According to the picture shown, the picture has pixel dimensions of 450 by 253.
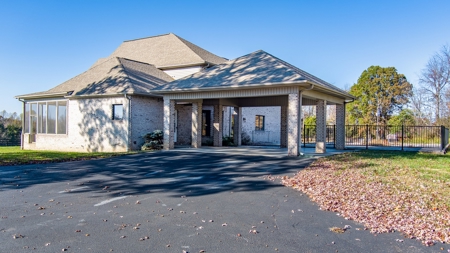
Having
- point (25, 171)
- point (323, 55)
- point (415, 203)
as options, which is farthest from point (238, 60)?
point (323, 55)

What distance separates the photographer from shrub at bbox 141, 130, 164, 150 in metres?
16.8

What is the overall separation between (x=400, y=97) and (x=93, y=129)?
1017 inches

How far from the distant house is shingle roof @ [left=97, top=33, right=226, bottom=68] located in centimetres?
11

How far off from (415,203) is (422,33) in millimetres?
17697

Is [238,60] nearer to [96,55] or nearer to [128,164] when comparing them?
[128,164]

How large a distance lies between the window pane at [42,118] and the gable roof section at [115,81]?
2.86 feet

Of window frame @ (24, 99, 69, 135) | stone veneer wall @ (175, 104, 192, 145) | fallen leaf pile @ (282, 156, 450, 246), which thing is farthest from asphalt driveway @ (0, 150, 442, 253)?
window frame @ (24, 99, 69, 135)

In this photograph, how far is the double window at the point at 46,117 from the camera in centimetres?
2025

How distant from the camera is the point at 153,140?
56.6 ft

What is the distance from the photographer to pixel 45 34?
21.4 m

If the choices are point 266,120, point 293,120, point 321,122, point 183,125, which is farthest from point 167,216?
point 266,120

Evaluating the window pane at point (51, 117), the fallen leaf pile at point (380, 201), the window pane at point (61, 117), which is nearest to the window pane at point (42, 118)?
the window pane at point (51, 117)

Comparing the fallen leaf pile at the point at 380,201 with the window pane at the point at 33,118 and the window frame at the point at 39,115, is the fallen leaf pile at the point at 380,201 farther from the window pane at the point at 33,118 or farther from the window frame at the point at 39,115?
the window pane at the point at 33,118

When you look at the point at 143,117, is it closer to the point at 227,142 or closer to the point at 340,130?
the point at 227,142
